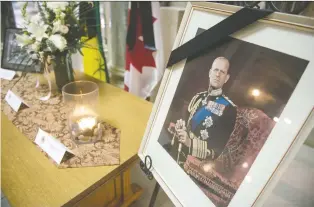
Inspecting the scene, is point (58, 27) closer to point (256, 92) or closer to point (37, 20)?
point (37, 20)

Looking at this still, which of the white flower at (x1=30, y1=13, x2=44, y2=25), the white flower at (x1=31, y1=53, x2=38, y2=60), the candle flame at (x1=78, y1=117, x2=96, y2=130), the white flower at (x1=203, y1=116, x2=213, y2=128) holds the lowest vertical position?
the candle flame at (x1=78, y1=117, x2=96, y2=130)

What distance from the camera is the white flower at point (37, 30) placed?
0.96 metres

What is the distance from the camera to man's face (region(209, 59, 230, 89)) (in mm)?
445

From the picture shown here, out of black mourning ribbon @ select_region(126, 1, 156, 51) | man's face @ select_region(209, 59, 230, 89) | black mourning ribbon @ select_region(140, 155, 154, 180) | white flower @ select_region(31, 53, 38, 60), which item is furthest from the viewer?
black mourning ribbon @ select_region(126, 1, 156, 51)

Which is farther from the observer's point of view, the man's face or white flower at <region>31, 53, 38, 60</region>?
white flower at <region>31, 53, 38, 60</region>

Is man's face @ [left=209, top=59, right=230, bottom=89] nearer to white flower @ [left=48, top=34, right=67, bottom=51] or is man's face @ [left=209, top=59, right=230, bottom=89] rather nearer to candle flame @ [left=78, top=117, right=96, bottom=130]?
candle flame @ [left=78, top=117, right=96, bottom=130]

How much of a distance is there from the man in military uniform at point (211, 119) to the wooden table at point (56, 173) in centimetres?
31

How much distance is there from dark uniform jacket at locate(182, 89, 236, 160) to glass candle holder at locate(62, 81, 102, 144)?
0.44 m

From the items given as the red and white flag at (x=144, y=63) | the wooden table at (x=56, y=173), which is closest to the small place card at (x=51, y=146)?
the wooden table at (x=56, y=173)

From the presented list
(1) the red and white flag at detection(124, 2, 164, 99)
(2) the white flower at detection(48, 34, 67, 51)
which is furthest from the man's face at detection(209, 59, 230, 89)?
(1) the red and white flag at detection(124, 2, 164, 99)

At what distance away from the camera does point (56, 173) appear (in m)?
0.68

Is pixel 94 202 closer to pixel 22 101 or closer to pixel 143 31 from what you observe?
pixel 22 101

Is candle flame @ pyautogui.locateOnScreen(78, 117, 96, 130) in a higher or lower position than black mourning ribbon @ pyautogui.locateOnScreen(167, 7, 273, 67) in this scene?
lower

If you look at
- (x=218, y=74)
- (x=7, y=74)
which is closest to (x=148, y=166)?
(x=218, y=74)
